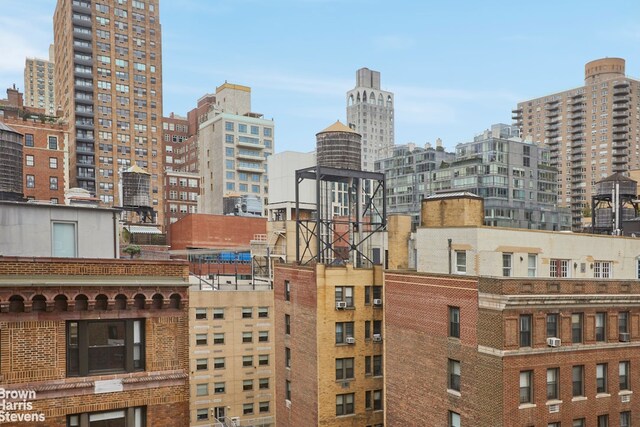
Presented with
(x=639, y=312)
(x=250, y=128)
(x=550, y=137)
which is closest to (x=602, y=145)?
(x=550, y=137)

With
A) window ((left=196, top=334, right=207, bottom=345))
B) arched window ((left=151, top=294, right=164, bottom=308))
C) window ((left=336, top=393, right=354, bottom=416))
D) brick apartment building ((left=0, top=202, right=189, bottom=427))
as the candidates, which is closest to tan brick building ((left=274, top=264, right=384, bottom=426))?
A: window ((left=336, top=393, right=354, bottom=416))

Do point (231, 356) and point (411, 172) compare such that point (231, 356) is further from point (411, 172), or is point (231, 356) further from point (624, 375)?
point (411, 172)

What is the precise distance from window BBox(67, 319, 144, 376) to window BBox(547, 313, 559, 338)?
74.3ft

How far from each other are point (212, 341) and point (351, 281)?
18.2 meters

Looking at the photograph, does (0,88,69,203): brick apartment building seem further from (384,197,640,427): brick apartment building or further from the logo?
the logo

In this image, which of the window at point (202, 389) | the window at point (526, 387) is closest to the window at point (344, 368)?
the window at point (526, 387)

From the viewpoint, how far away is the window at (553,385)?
95.6 feet

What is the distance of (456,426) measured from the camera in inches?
1204

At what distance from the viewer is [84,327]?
62.8 ft

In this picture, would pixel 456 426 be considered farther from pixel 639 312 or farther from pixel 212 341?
pixel 212 341

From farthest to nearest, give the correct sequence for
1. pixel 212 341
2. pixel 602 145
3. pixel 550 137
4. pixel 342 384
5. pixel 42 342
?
pixel 550 137
pixel 602 145
pixel 212 341
pixel 342 384
pixel 42 342

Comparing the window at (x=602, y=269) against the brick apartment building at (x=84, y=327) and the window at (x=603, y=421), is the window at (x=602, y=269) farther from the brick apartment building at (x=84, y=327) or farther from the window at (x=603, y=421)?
the brick apartment building at (x=84, y=327)

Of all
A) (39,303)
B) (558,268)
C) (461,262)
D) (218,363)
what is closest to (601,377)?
(558,268)

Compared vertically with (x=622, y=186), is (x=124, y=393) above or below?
below
